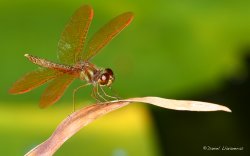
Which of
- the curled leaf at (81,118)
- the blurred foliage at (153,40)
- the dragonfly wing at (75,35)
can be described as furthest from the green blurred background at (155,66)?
the curled leaf at (81,118)

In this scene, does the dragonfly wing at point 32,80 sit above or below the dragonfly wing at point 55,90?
above

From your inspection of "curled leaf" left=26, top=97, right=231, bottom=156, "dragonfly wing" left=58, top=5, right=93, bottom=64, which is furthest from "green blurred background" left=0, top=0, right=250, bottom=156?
"curled leaf" left=26, top=97, right=231, bottom=156

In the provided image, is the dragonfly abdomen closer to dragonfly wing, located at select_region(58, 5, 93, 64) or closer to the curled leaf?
dragonfly wing, located at select_region(58, 5, 93, 64)

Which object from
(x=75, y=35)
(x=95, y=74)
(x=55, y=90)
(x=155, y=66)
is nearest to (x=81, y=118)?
(x=55, y=90)

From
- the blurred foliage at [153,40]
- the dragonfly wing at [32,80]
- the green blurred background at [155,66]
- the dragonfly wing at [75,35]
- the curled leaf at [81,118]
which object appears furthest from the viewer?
the blurred foliage at [153,40]

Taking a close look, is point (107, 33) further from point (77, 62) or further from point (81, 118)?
point (81, 118)

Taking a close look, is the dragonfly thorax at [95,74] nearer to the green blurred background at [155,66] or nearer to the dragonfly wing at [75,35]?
the dragonfly wing at [75,35]

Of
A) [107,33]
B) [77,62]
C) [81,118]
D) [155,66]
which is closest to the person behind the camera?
[81,118]

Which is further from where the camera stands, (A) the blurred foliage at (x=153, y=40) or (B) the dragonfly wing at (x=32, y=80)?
(A) the blurred foliage at (x=153, y=40)
